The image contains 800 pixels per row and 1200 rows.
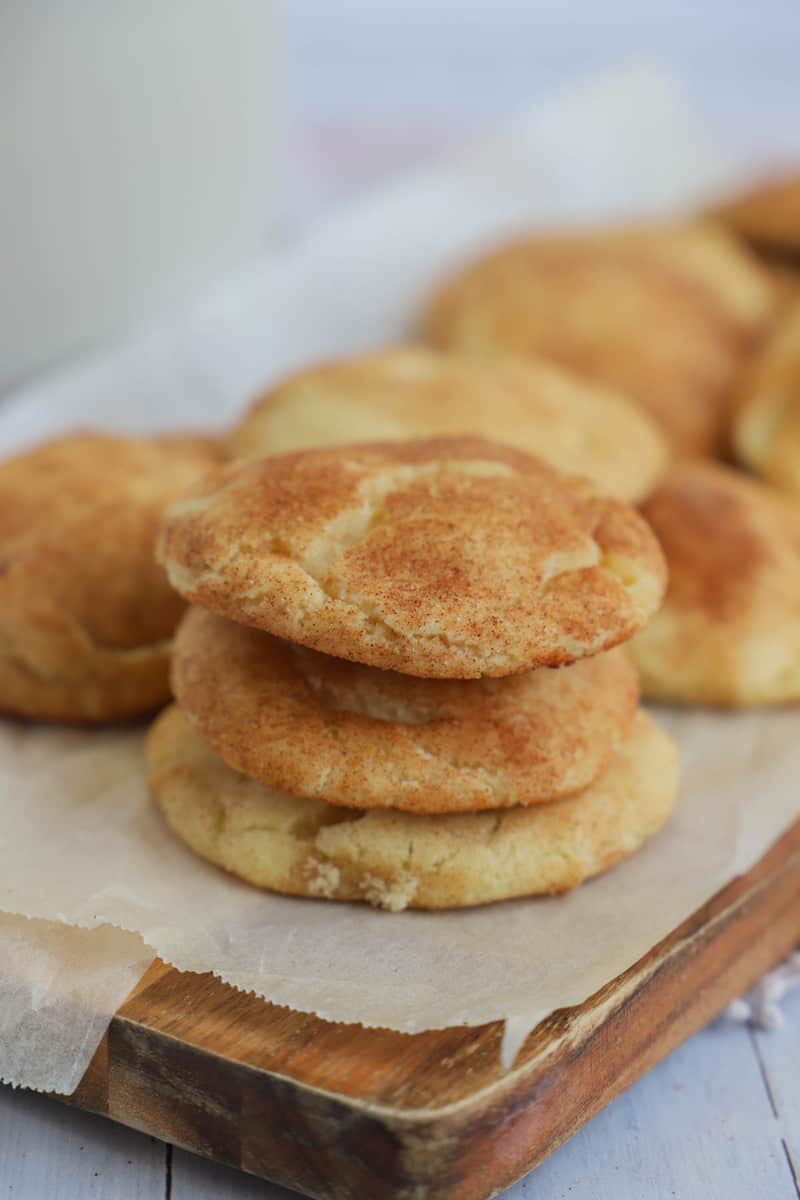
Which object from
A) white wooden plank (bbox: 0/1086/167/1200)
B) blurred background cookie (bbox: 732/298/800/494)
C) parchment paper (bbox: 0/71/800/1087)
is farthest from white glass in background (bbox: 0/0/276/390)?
white wooden plank (bbox: 0/1086/167/1200)

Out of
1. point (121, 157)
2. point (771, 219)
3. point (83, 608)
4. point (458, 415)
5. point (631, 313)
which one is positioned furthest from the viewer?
point (771, 219)

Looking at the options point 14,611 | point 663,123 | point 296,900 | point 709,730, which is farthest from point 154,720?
point 663,123

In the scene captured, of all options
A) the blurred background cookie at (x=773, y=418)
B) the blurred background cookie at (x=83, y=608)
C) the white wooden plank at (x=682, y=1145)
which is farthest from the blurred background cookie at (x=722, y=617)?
the blurred background cookie at (x=83, y=608)

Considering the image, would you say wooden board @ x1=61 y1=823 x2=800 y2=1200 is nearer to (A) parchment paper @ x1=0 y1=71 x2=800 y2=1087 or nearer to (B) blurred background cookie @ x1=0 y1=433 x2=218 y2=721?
(A) parchment paper @ x1=0 y1=71 x2=800 y2=1087

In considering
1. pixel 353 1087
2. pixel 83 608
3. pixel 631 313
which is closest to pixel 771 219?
pixel 631 313

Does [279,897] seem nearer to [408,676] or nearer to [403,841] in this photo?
[403,841]

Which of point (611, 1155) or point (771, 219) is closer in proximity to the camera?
point (611, 1155)

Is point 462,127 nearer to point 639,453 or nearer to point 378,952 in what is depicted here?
point 639,453
